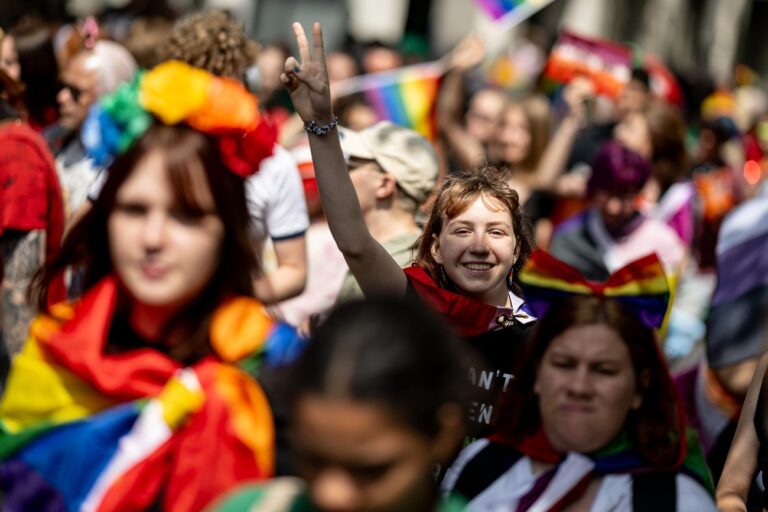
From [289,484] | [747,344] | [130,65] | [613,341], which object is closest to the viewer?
[289,484]

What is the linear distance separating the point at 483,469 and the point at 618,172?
3.56m

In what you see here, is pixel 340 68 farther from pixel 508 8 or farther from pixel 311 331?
pixel 311 331

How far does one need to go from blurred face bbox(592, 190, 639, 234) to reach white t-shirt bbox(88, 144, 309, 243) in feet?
7.55

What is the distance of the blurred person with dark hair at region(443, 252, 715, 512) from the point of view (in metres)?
3.36

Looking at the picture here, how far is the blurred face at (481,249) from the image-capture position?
4023mm

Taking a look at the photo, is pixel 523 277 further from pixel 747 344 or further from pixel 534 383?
pixel 747 344

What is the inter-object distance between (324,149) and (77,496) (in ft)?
4.10

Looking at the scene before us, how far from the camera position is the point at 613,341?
3.46 m

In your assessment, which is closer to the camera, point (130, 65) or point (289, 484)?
point (289, 484)

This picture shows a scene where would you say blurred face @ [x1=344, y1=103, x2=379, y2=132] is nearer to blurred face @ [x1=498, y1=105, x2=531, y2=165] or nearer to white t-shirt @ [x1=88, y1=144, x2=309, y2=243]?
blurred face @ [x1=498, y1=105, x2=531, y2=165]

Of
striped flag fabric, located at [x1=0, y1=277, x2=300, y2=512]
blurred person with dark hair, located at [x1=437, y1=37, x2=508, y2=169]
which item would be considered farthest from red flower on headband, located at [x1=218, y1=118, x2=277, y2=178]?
blurred person with dark hair, located at [x1=437, y1=37, x2=508, y2=169]

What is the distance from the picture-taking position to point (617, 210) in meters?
6.87

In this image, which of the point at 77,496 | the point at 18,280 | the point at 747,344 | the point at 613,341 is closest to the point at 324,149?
the point at 613,341

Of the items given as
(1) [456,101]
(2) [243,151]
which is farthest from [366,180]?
(1) [456,101]
